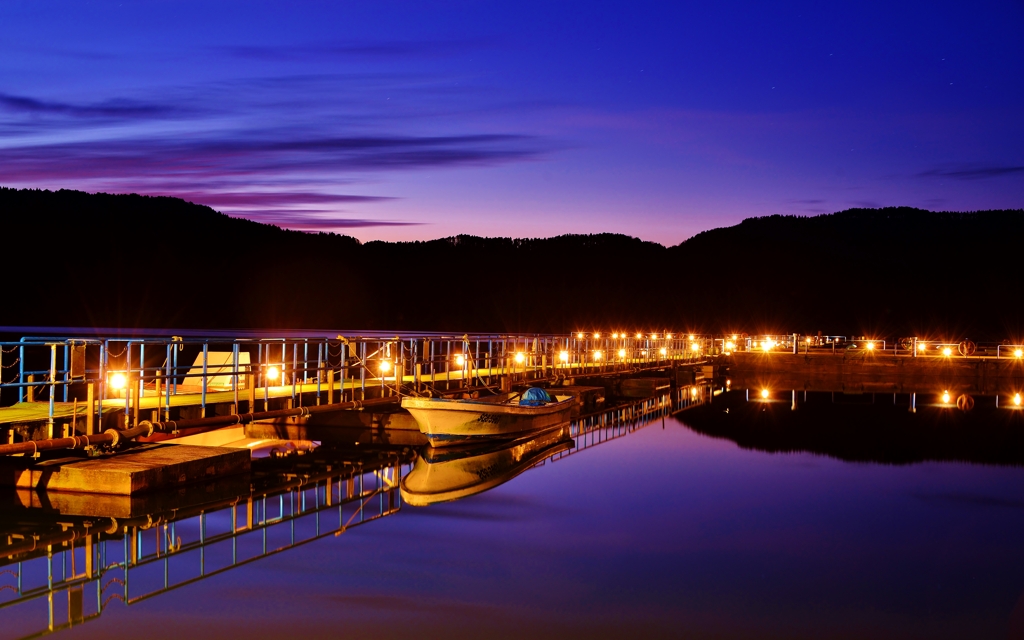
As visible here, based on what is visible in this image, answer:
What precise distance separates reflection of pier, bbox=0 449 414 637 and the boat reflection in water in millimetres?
584

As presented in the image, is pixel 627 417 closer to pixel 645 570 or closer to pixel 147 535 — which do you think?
pixel 645 570

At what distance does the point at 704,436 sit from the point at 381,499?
15.1 meters

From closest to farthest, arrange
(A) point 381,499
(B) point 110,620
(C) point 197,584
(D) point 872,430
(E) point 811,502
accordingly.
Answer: (B) point 110,620, (C) point 197,584, (A) point 381,499, (E) point 811,502, (D) point 872,430

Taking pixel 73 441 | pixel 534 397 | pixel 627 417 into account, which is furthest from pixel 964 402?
pixel 73 441

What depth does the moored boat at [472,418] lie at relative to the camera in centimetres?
2155

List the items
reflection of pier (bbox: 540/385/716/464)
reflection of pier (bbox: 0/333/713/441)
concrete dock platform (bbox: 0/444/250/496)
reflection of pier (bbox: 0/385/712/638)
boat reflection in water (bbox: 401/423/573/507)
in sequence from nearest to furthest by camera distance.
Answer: reflection of pier (bbox: 0/385/712/638), concrete dock platform (bbox: 0/444/250/496), reflection of pier (bbox: 0/333/713/441), boat reflection in water (bbox: 401/423/573/507), reflection of pier (bbox: 540/385/716/464)

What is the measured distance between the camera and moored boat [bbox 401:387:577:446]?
70.7ft

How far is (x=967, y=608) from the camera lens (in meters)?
11.4

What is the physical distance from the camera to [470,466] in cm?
2059

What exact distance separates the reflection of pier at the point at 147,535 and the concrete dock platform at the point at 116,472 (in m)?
0.20

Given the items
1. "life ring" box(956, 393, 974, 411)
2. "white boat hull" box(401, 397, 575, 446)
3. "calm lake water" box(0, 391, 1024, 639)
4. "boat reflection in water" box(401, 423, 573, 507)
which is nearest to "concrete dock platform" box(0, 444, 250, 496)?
"calm lake water" box(0, 391, 1024, 639)

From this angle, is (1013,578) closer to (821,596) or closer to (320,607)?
(821,596)

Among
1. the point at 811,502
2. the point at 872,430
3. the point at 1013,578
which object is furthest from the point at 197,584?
the point at 872,430

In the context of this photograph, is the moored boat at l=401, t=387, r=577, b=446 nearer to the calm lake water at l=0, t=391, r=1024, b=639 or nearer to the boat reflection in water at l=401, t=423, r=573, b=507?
the boat reflection in water at l=401, t=423, r=573, b=507
